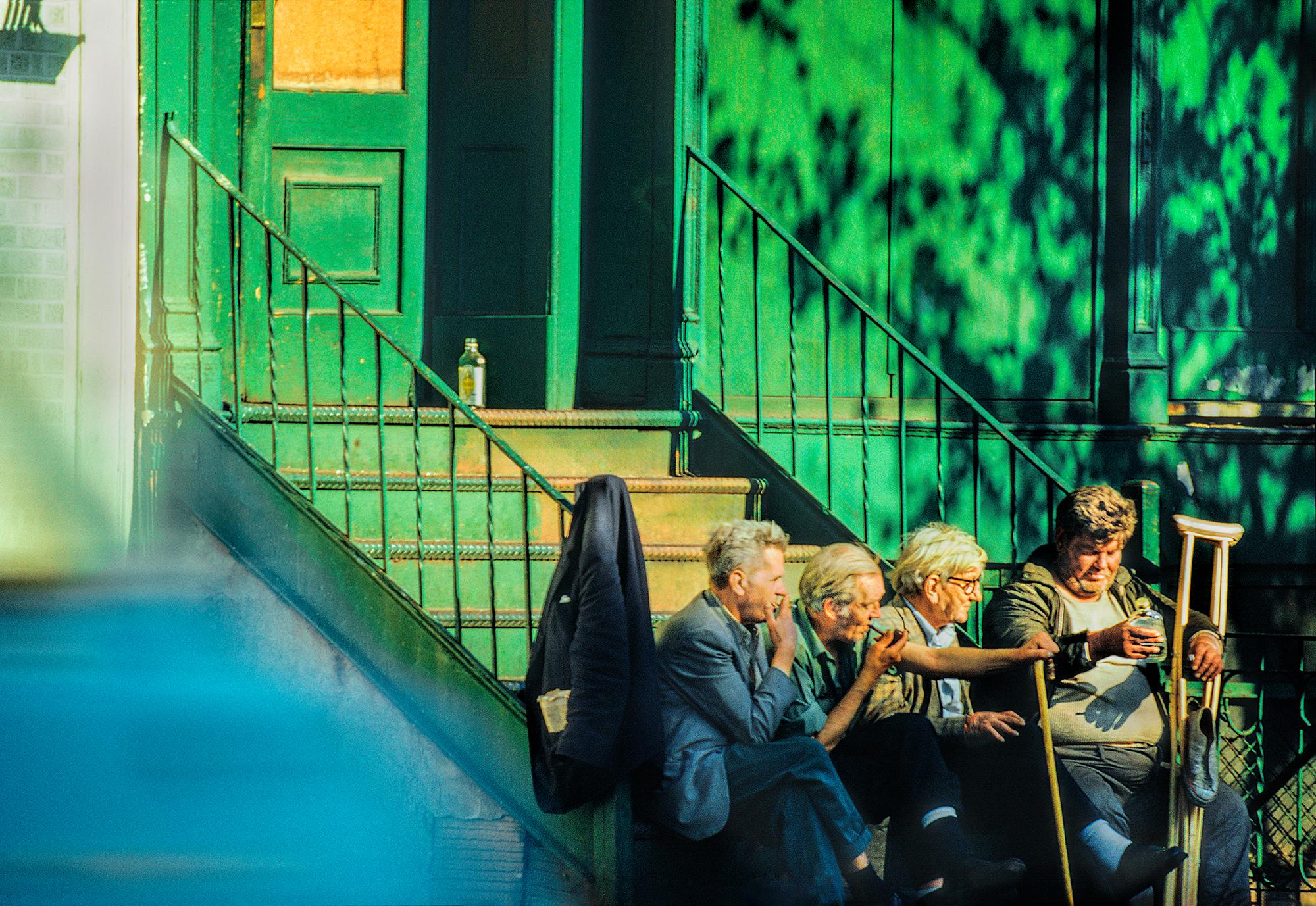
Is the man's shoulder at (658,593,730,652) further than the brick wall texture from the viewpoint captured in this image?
No

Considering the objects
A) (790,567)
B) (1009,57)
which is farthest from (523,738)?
(1009,57)

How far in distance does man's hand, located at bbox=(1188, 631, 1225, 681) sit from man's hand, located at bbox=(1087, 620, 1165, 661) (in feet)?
0.74

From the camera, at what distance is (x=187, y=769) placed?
231 inches

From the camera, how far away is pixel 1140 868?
461cm

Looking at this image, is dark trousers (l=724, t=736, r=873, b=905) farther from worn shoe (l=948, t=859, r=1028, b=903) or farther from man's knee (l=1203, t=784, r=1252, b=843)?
man's knee (l=1203, t=784, r=1252, b=843)

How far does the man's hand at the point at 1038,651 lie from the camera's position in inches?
185

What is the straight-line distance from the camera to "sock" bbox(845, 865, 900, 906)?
447 cm

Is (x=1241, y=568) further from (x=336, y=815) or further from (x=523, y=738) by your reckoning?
(x=336, y=815)

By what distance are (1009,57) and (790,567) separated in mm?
3077

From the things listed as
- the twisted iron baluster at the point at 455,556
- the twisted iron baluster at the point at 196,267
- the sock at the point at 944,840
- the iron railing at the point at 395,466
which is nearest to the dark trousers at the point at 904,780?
the sock at the point at 944,840

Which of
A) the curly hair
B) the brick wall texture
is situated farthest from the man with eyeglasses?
the brick wall texture

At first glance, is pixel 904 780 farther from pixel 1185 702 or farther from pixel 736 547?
pixel 1185 702

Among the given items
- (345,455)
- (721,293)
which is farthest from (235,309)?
(721,293)

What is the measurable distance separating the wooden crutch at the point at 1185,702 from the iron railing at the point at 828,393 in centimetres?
158
